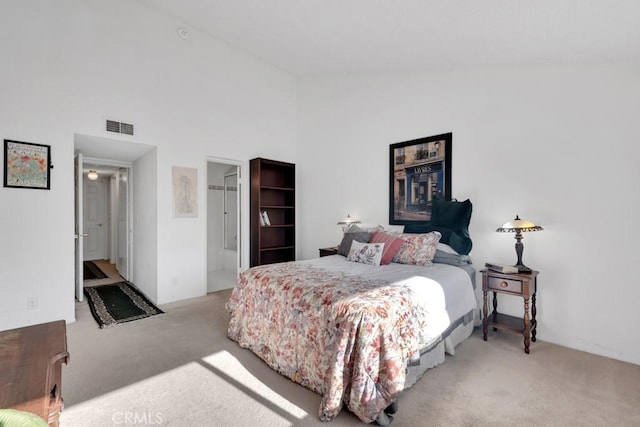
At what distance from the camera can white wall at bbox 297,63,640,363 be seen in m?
2.45

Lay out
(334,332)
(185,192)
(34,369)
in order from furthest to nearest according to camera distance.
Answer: (185,192)
(334,332)
(34,369)

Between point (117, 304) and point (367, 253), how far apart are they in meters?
3.30

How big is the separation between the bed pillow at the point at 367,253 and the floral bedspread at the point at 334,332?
1.94ft

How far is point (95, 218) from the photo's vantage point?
23.0 ft

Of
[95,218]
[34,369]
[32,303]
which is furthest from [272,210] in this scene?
[95,218]

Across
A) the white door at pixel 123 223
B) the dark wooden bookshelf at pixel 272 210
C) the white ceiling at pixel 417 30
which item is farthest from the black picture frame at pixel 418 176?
the white door at pixel 123 223

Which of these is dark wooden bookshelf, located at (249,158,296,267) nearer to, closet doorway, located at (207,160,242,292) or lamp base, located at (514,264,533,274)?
closet doorway, located at (207,160,242,292)

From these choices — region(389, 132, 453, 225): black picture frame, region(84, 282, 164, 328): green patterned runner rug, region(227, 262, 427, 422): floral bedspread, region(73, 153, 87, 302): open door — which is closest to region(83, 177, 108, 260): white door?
region(84, 282, 164, 328): green patterned runner rug

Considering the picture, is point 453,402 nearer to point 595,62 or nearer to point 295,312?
point 295,312

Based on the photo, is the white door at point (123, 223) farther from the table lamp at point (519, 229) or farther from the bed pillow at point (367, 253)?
the table lamp at point (519, 229)

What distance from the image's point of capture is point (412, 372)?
200 centimetres

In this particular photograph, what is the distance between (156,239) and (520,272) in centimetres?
412

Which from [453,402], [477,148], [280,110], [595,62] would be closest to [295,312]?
[453,402]

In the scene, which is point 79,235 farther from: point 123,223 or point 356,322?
point 356,322
